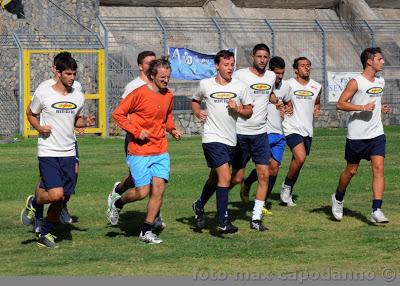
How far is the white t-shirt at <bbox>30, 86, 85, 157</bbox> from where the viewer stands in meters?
12.3

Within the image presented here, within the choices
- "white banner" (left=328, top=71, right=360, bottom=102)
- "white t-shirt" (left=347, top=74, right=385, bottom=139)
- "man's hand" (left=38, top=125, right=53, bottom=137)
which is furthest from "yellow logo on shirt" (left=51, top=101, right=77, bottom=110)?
"white banner" (left=328, top=71, right=360, bottom=102)

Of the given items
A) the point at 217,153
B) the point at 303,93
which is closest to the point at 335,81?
the point at 303,93

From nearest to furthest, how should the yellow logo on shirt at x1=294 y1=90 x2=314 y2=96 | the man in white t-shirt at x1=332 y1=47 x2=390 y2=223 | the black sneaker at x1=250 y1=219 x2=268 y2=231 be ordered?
the black sneaker at x1=250 y1=219 x2=268 y2=231 < the man in white t-shirt at x1=332 y1=47 x2=390 y2=223 < the yellow logo on shirt at x1=294 y1=90 x2=314 y2=96

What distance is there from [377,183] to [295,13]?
32.3 meters

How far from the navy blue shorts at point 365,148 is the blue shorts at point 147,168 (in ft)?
9.09

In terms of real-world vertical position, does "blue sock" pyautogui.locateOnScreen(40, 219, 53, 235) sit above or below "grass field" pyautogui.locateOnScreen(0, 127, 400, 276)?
above

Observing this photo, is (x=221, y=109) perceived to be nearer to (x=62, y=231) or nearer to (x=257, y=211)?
(x=257, y=211)

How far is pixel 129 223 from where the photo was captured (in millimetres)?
14125

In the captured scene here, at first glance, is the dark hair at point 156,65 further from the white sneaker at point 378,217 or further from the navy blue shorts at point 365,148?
the white sneaker at point 378,217

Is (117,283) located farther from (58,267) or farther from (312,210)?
(312,210)

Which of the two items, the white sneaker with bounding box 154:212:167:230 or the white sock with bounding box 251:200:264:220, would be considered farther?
the white sneaker with bounding box 154:212:167:230

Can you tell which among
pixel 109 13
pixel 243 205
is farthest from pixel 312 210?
pixel 109 13

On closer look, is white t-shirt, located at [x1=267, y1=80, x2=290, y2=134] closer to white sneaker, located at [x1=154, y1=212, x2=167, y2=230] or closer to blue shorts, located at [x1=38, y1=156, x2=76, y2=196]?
white sneaker, located at [x1=154, y1=212, x2=167, y2=230]

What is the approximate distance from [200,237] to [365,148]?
8.45 ft
